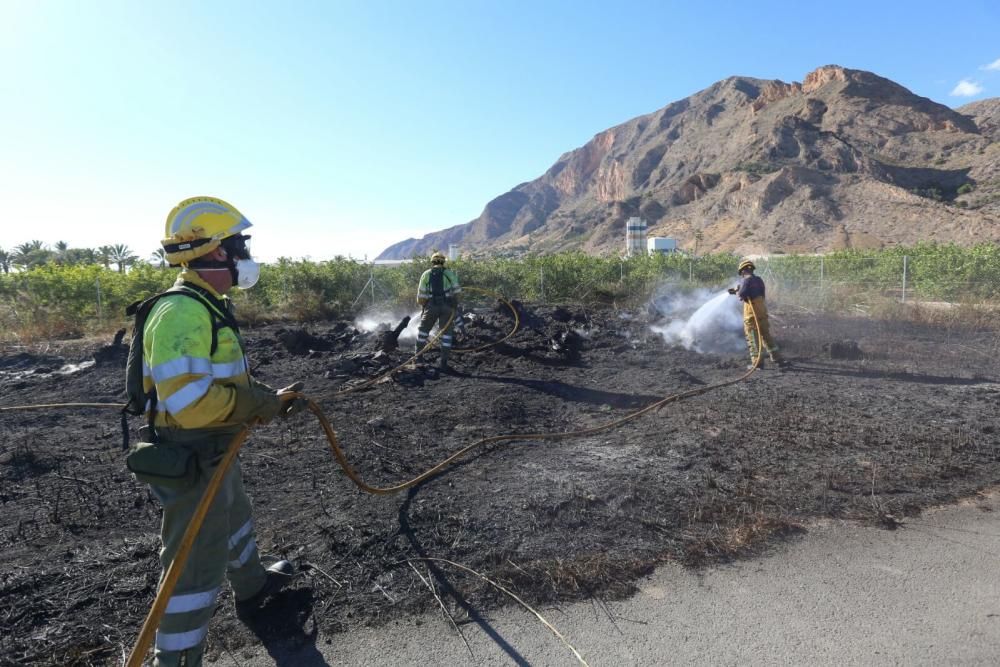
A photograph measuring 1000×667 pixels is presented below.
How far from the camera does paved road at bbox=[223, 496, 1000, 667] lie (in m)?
2.58

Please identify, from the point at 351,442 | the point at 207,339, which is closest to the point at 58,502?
the point at 351,442

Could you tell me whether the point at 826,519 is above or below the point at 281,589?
below

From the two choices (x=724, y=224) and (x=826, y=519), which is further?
(x=724, y=224)

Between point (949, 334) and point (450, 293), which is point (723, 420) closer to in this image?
point (450, 293)

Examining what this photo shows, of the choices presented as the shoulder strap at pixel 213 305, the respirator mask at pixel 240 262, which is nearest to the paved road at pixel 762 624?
the shoulder strap at pixel 213 305

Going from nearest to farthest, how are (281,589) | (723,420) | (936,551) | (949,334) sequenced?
(281,589) < (936,551) < (723,420) < (949,334)

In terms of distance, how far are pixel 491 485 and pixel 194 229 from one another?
288 cm

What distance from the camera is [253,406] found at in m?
2.54

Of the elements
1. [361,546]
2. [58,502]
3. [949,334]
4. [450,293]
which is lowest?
[949,334]

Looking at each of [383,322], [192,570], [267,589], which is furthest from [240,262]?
[383,322]

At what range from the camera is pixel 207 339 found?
7.81 feet

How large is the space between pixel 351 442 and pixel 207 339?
11.5ft

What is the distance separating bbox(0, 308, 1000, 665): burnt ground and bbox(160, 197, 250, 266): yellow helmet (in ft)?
6.11

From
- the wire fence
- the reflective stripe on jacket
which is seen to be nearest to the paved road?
the reflective stripe on jacket
